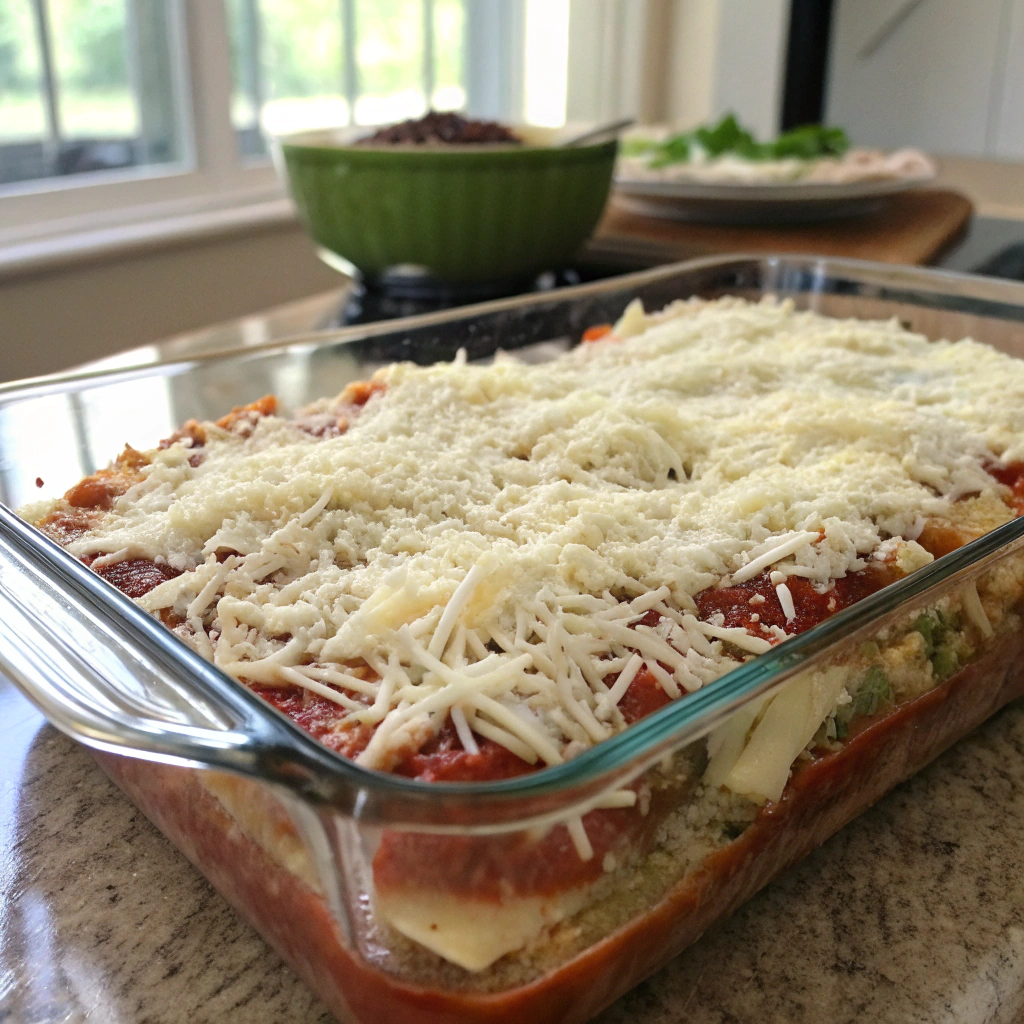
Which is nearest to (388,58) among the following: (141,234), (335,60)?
(335,60)

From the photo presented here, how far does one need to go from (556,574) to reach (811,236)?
57.9 inches

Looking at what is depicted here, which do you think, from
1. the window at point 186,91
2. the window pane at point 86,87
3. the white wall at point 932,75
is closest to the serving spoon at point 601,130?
the window at point 186,91

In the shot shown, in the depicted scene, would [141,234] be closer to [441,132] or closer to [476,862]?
[441,132]

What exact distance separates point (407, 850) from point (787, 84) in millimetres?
3664

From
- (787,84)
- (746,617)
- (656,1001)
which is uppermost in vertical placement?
(787,84)

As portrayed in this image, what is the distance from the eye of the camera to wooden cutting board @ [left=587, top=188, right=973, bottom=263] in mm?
1853

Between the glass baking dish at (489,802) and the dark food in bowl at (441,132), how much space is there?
117 centimetres

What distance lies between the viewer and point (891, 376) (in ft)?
3.61

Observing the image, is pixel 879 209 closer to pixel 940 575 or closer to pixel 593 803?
pixel 940 575

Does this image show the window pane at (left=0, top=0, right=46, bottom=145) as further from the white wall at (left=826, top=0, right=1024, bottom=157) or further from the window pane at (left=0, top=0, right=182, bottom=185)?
the white wall at (left=826, top=0, right=1024, bottom=157)

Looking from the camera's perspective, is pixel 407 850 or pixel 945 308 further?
pixel 945 308

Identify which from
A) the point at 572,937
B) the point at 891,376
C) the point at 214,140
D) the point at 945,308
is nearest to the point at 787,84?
the point at 214,140

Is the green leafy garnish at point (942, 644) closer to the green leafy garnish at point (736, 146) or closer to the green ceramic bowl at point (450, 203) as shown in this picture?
the green ceramic bowl at point (450, 203)

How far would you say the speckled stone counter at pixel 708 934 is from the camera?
57cm
